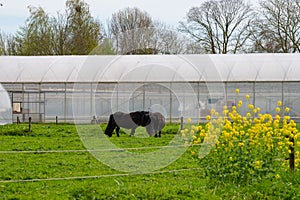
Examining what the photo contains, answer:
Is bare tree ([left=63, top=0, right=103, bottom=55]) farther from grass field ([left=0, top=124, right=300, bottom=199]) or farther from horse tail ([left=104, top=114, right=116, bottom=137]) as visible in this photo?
grass field ([left=0, top=124, right=300, bottom=199])

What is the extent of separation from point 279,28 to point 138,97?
1618 cm

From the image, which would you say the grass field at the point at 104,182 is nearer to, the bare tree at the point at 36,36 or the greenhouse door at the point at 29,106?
the greenhouse door at the point at 29,106

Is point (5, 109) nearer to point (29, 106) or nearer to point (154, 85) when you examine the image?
point (29, 106)

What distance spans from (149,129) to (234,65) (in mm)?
11265

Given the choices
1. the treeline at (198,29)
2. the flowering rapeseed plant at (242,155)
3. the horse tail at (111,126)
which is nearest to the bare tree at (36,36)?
the treeline at (198,29)

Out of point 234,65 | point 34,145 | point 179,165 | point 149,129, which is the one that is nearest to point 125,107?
point 149,129

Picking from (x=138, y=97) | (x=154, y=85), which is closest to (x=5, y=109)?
(x=138, y=97)

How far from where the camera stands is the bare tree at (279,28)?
42062 mm

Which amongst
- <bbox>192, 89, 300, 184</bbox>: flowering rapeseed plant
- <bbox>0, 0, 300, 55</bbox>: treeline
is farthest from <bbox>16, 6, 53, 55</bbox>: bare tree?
<bbox>192, 89, 300, 184</bbox>: flowering rapeseed plant

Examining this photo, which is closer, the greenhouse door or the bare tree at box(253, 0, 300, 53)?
the greenhouse door

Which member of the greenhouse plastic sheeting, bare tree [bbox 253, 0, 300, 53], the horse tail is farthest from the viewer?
bare tree [bbox 253, 0, 300, 53]

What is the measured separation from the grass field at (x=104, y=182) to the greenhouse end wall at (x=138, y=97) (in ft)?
43.9

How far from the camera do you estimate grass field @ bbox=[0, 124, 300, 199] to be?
9508mm

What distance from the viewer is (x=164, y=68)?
34.0m
